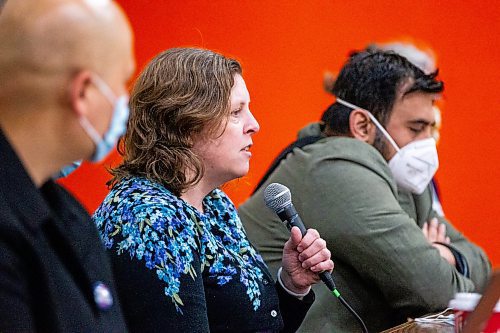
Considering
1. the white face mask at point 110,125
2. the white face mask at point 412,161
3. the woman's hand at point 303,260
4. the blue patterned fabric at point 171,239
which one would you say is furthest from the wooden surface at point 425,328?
the white face mask at point 110,125

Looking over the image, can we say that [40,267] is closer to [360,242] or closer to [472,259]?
[360,242]

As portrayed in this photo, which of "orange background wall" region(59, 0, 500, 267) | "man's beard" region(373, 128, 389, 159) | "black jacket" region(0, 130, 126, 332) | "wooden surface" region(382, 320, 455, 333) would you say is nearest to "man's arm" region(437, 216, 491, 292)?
"man's beard" region(373, 128, 389, 159)

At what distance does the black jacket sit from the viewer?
45.0 inches

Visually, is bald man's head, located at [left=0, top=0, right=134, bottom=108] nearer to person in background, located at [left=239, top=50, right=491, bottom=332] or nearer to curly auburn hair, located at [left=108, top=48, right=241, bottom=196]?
curly auburn hair, located at [left=108, top=48, right=241, bottom=196]

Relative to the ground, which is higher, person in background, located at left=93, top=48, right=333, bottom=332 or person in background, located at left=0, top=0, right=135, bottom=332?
person in background, located at left=0, top=0, right=135, bottom=332

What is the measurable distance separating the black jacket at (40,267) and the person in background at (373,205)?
125 cm

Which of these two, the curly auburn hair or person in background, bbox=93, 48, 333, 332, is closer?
person in background, bbox=93, 48, 333, 332

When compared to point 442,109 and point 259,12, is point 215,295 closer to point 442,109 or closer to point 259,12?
point 259,12

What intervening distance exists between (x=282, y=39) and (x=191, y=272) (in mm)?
2161

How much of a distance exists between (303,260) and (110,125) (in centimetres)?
96

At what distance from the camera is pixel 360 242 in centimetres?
246

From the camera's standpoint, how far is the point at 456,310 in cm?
194

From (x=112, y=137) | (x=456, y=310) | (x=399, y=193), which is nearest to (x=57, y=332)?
(x=112, y=137)

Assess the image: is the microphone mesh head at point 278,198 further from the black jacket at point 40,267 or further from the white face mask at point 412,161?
the white face mask at point 412,161
